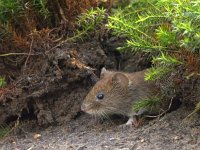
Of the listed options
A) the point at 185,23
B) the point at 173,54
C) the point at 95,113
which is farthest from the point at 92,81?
the point at 185,23

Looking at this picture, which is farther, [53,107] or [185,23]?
[53,107]

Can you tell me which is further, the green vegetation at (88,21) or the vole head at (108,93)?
the vole head at (108,93)

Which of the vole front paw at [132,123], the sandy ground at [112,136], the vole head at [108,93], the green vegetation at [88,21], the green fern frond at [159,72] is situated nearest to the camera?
the sandy ground at [112,136]

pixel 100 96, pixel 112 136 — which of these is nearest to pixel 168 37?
pixel 112 136

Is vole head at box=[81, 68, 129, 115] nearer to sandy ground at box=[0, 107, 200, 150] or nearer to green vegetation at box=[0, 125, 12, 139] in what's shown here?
sandy ground at box=[0, 107, 200, 150]

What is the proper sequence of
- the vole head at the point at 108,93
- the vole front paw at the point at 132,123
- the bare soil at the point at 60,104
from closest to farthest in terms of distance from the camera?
the bare soil at the point at 60,104, the vole front paw at the point at 132,123, the vole head at the point at 108,93

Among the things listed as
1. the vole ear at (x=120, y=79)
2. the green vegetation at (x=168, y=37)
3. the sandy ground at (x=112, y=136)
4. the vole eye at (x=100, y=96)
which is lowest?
the sandy ground at (x=112, y=136)

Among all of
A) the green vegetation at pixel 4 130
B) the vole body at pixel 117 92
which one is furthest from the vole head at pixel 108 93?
the green vegetation at pixel 4 130

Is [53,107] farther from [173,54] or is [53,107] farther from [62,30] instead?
[173,54]

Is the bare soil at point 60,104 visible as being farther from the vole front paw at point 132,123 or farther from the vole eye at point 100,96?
the vole eye at point 100,96
